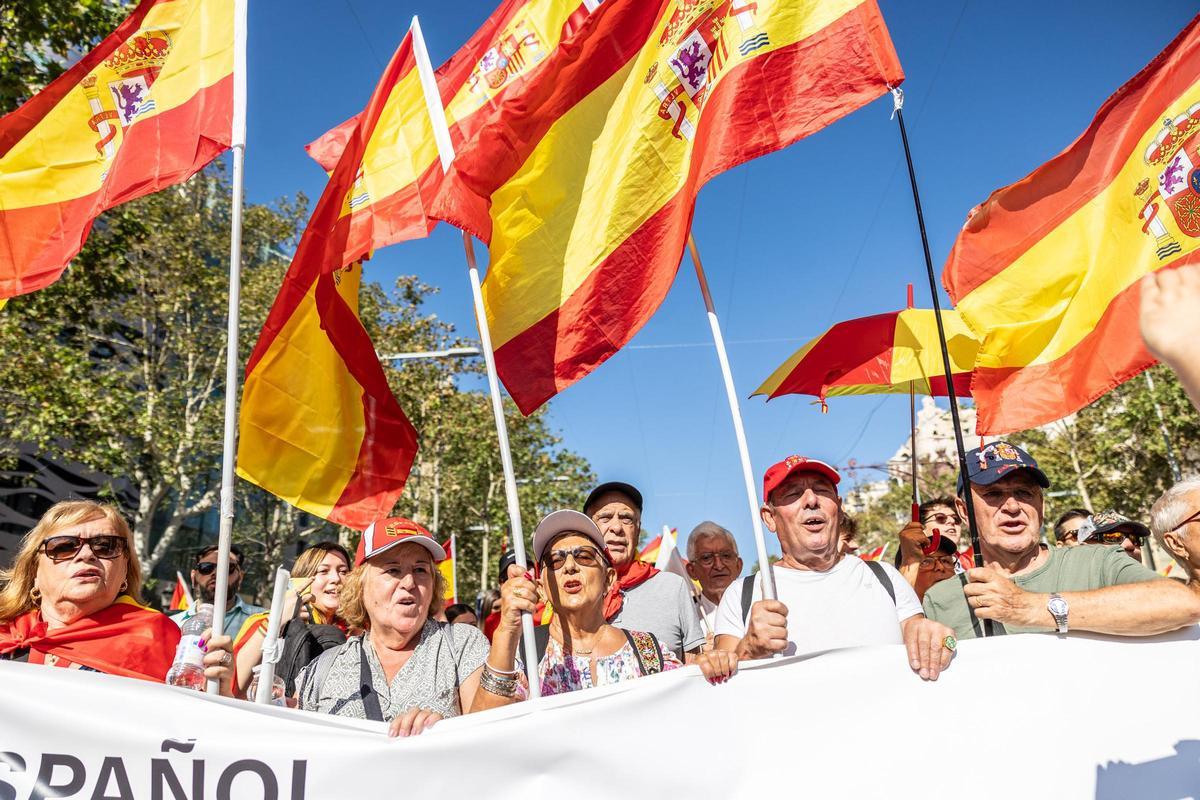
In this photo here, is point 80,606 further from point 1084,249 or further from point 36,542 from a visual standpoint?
point 1084,249

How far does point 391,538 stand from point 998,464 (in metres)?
2.66

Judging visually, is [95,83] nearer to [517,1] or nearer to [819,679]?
[517,1]

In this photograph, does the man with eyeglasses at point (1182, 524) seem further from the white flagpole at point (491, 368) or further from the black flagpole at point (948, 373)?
the white flagpole at point (491, 368)

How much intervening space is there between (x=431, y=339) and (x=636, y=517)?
65.0 ft

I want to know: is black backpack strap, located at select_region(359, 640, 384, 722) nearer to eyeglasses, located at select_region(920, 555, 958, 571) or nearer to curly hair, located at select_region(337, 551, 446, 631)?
curly hair, located at select_region(337, 551, 446, 631)

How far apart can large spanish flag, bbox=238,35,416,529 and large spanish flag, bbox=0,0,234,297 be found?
0.85 metres

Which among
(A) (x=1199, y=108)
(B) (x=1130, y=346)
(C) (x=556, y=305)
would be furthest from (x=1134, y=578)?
(C) (x=556, y=305)

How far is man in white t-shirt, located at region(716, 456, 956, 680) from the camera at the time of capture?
326 cm

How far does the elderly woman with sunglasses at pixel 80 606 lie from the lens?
363cm

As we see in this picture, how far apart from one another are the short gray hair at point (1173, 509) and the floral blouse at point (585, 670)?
6.57ft

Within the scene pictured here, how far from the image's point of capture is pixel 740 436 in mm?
3564

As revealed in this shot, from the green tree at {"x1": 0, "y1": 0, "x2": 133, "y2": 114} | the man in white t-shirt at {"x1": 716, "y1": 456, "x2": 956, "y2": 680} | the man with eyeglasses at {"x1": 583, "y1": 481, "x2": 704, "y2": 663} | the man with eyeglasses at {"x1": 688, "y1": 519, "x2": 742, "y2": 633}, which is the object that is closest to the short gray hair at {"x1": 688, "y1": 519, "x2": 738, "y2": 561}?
the man with eyeglasses at {"x1": 688, "y1": 519, "x2": 742, "y2": 633}

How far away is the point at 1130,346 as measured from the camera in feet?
13.1

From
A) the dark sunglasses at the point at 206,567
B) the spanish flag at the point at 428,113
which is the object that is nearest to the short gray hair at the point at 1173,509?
the spanish flag at the point at 428,113
